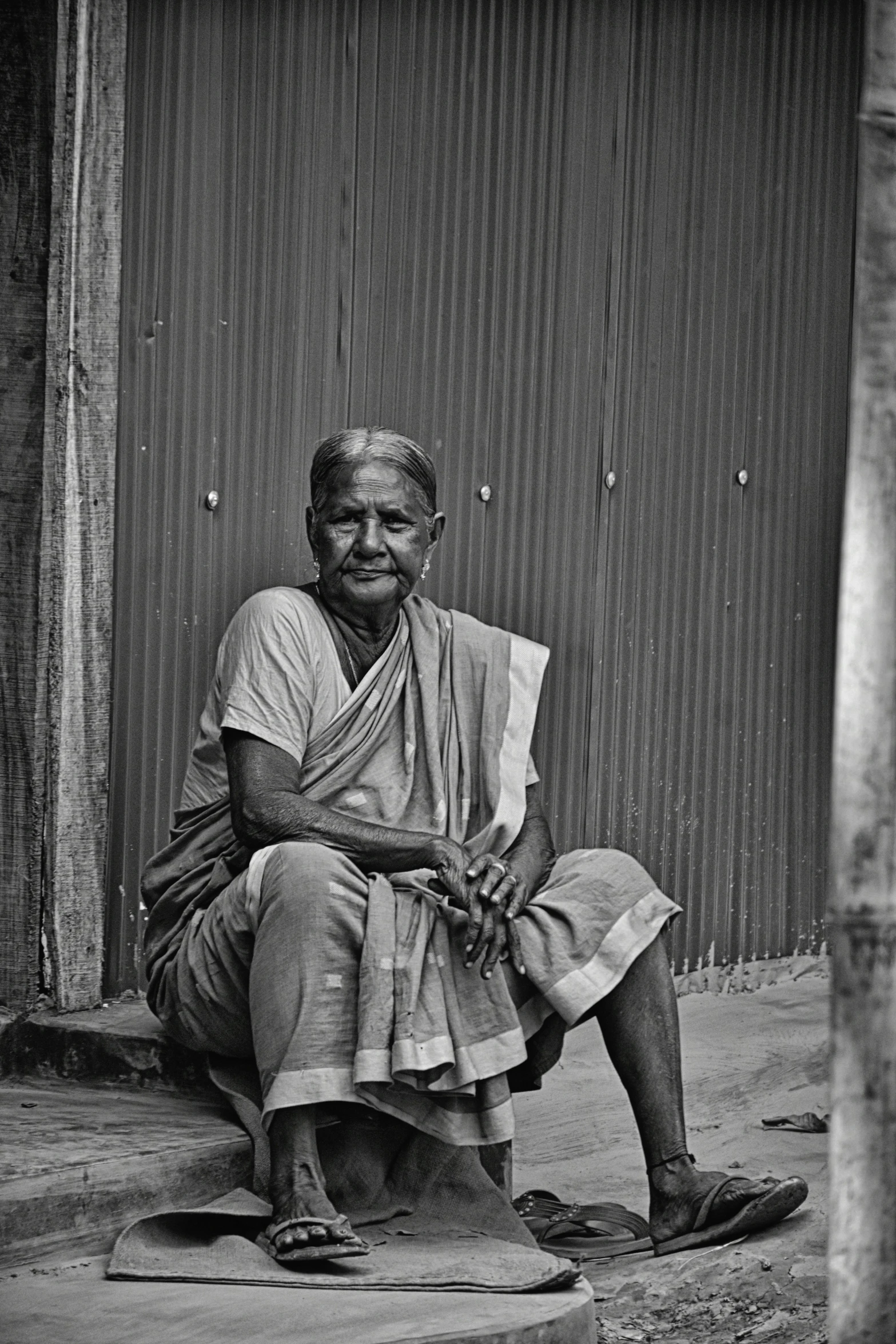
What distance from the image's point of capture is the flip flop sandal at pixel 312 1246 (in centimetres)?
321

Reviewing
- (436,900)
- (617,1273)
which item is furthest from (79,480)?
(617,1273)

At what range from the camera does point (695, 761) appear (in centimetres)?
558

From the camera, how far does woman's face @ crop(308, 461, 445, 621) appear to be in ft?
13.0

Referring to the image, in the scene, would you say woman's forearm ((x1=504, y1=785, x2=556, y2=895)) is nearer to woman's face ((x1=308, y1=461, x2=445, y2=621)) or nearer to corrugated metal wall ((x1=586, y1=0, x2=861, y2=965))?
woman's face ((x1=308, y1=461, x2=445, y2=621))

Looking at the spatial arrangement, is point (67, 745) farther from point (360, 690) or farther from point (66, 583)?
point (360, 690)

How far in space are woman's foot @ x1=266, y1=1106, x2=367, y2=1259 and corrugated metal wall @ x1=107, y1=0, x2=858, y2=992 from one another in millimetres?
1270

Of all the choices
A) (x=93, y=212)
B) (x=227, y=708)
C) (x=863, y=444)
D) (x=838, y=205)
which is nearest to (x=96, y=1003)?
(x=227, y=708)

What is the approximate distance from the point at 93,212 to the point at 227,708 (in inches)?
51.8

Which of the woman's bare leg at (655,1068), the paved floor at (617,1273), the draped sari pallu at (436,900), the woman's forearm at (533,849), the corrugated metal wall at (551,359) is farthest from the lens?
the corrugated metal wall at (551,359)

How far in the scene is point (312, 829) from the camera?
12.1ft

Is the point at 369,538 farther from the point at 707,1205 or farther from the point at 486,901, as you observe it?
the point at 707,1205

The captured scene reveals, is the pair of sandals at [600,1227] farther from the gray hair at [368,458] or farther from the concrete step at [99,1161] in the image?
the gray hair at [368,458]

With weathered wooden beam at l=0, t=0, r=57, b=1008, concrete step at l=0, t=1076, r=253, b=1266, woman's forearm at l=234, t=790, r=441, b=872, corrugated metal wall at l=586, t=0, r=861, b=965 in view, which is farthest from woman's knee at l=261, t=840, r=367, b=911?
corrugated metal wall at l=586, t=0, r=861, b=965

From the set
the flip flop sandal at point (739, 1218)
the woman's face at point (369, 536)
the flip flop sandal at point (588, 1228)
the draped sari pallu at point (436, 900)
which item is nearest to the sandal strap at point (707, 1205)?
the flip flop sandal at point (739, 1218)
